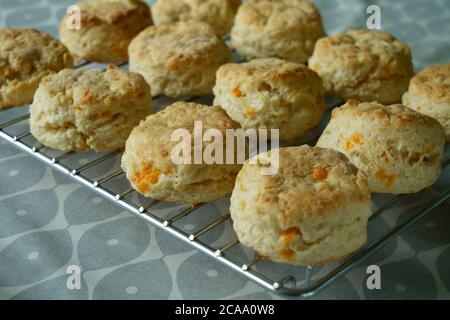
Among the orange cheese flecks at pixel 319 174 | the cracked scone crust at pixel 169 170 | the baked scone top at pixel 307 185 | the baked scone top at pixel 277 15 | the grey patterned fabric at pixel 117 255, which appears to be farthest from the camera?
the baked scone top at pixel 277 15

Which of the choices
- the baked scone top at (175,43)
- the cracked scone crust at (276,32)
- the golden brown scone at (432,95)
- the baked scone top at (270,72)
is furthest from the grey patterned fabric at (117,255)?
the cracked scone crust at (276,32)

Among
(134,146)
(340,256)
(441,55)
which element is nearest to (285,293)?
(340,256)

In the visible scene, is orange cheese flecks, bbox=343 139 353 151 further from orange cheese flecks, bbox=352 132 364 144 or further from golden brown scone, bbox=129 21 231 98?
golden brown scone, bbox=129 21 231 98

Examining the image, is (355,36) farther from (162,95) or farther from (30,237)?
(30,237)

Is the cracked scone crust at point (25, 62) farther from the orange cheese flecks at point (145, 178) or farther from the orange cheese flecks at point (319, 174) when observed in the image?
the orange cheese flecks at point (319, 174)

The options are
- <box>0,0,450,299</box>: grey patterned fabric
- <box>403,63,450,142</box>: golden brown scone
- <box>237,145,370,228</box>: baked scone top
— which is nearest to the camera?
<box>237,145,370,228</box>: baked scone top

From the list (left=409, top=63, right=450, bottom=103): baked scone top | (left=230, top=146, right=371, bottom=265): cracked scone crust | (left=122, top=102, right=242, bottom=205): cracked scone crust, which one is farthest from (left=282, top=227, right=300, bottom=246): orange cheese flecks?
(left=409, top=63, right=450, bottom=103): baked scone top
